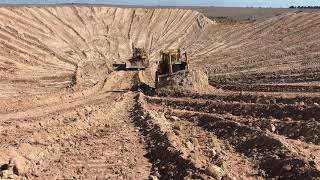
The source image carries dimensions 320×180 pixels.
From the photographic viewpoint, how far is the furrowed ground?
34.4ft

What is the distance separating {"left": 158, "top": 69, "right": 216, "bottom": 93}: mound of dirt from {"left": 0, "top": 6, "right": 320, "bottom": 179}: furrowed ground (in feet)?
1.22

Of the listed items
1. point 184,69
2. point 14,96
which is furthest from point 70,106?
point 184,69

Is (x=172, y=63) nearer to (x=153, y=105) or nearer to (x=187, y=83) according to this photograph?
(x=187, y=83)

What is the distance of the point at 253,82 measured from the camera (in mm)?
22391

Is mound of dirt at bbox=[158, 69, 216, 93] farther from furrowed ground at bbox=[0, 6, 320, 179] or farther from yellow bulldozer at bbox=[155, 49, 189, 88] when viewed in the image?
yellow bulldozer at bbox=[155, 49, 189, 88]

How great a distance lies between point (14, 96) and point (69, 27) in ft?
62.7

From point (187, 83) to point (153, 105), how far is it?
2270 millimetres

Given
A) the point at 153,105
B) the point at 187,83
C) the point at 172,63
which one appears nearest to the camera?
the point at 153,105

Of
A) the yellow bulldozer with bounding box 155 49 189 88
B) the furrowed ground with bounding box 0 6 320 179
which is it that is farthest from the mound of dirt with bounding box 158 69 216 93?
the yellow bulldozer with bounding box 155 49 189 88

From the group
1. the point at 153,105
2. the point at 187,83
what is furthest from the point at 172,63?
the point at 153,105

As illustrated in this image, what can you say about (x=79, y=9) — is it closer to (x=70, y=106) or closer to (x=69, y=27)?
(x=69, y=27)

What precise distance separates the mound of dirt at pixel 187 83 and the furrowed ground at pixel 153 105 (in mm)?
371

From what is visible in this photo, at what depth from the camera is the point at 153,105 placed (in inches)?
728

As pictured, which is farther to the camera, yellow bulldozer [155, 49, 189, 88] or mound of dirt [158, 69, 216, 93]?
yellow bulldozer [155, 49, 189, 88]
